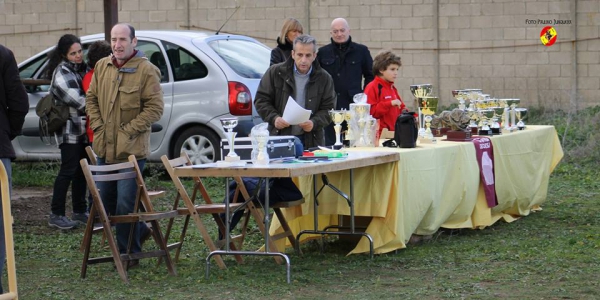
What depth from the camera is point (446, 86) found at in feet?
59.7

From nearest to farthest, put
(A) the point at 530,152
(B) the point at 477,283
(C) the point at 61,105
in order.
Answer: (B) the point at 477,283 < (C) the point at 61,105 < (A) the point at 530,152

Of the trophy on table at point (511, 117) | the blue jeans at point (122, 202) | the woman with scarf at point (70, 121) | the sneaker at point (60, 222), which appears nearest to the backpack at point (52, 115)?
the woman with scarf at point (70, 121)

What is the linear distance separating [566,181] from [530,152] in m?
2.64

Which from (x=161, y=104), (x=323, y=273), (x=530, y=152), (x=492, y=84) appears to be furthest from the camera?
(x=492, y=84)

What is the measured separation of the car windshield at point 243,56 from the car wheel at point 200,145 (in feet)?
2.53

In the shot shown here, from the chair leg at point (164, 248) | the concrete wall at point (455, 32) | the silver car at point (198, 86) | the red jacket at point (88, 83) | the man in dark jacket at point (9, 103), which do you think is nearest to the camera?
the man in dark jacket at point (9, 103)

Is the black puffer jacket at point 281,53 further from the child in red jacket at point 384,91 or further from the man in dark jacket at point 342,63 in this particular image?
the child in red jacket at point 384,91

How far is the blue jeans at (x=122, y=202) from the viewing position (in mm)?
7441

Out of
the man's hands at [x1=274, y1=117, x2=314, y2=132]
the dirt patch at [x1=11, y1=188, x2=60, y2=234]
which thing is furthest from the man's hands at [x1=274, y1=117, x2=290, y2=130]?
the dirt patch at [x1=11, y1=188, x2=60, y2=234]

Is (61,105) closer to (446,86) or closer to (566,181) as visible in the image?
(566,181)

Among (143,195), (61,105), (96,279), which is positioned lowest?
(96,279)

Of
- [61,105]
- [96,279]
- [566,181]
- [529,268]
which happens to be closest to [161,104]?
[96,279]

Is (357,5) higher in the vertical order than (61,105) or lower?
higher

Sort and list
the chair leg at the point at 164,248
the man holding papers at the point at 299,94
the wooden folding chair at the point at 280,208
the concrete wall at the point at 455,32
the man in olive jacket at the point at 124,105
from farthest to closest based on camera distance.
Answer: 1. the concrete wall at the point at 455,32
2. the man holding papers at the point at 299,94
3. the wooden folding chair at the point at 280,208
4. the man in olive jacket at the point at 124,105
5. the chair leg at the point at 164,248
